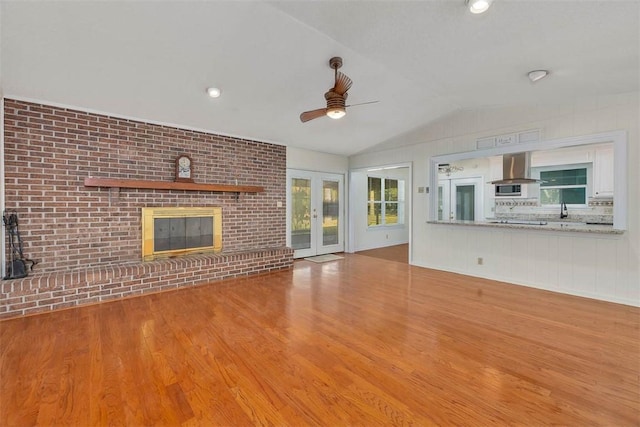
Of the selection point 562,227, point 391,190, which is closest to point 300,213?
point 391,190

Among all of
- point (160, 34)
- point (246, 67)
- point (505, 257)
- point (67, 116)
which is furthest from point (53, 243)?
point (505, 257)

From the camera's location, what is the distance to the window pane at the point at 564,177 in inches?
214

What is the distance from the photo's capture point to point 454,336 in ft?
8.33

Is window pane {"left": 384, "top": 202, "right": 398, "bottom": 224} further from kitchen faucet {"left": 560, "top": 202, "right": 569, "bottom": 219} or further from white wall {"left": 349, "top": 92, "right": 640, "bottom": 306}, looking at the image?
kitchen faucet {"left": 560, "top": 202, "right": 569, "bottom": 219}

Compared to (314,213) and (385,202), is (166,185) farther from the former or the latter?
(385,202)

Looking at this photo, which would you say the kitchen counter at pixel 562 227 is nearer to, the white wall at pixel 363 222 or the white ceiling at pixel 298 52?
the white ceiling at pixel 298 52

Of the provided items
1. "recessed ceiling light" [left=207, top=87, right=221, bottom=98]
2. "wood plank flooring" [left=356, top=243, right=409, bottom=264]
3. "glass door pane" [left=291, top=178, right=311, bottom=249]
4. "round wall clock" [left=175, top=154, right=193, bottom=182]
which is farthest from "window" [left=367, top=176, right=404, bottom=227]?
"recessed ceiling light" [left=207, top=87, right=221, bottom=98]

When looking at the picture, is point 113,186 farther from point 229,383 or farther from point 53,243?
point 229,383

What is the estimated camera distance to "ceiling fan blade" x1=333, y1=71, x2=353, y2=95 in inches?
106

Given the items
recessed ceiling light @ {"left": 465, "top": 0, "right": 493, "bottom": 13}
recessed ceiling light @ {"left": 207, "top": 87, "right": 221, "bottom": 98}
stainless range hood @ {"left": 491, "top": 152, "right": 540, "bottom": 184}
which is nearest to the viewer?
recessed ceiling light @ {"left": 465, "top": 0, "right": 493, "bottom": 13}

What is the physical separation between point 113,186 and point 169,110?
1270 mm

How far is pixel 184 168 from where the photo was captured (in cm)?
442

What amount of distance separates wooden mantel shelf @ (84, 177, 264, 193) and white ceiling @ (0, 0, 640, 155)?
37.5 inches

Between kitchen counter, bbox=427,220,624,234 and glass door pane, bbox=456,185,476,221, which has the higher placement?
glass door pane, bbox=456,185,476,221
